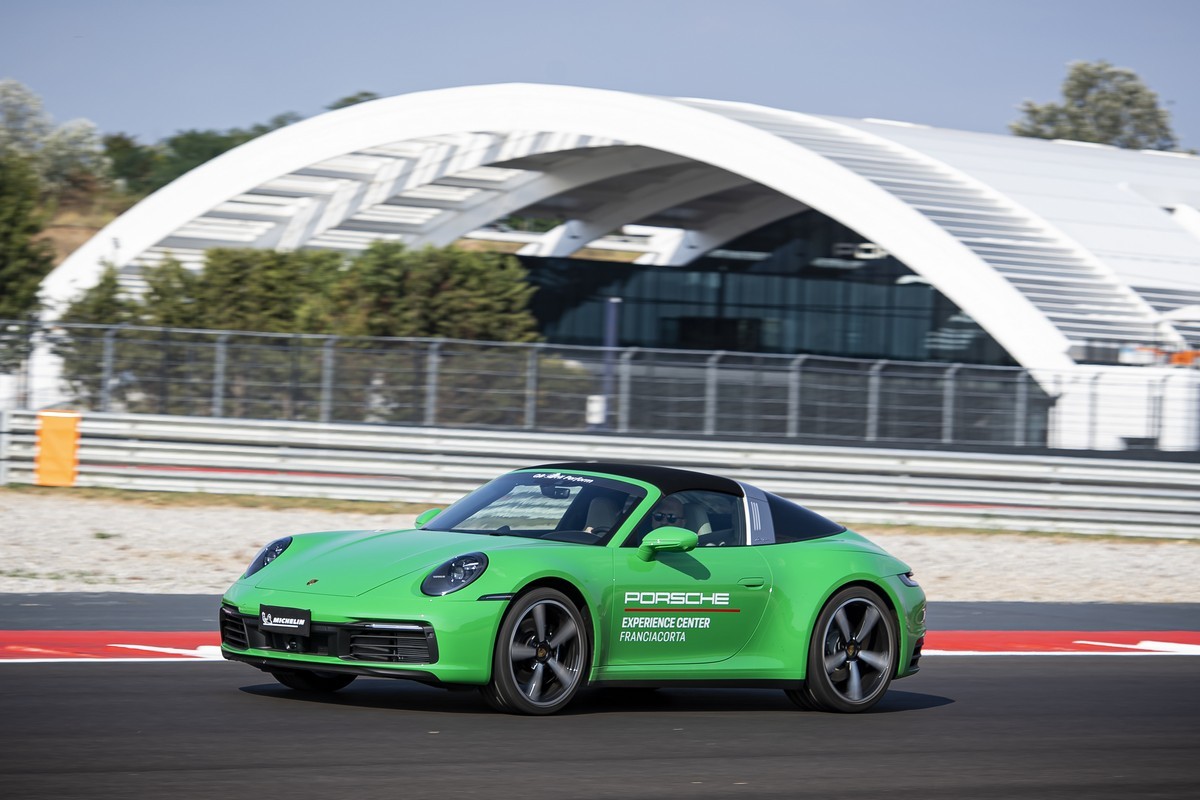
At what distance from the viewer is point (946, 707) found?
870cm

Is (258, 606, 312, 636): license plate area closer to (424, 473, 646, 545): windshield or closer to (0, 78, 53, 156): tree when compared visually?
(424, 473, 646, 545): windshield

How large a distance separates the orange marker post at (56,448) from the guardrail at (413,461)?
133mm

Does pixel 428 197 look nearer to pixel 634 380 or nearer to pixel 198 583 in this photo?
pixel 634 380

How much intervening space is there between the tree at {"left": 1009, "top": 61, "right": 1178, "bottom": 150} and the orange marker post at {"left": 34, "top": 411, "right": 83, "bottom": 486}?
316ft

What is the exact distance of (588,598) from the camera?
7.31 meters

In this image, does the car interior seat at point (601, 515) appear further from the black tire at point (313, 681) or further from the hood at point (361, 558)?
the black tire at point (313, 681)

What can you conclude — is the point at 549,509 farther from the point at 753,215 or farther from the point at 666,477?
the point at 753,215

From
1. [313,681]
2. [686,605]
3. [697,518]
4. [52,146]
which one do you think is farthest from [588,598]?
[52,146]

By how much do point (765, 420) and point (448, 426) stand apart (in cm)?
378

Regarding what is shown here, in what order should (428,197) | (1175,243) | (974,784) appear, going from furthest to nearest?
(428,197)
(1175,243)
(974,784)

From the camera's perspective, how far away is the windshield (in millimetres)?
7762

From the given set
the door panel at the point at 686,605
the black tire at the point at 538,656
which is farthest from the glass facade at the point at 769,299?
the black tire at the point at 538,656

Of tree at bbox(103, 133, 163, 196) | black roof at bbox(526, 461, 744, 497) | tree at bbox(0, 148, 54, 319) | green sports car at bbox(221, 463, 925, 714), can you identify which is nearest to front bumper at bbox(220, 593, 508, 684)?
green sports car at bbox(221, 463, 925, 714)

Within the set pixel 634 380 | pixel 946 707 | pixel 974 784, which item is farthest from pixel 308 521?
pixel 974 784
